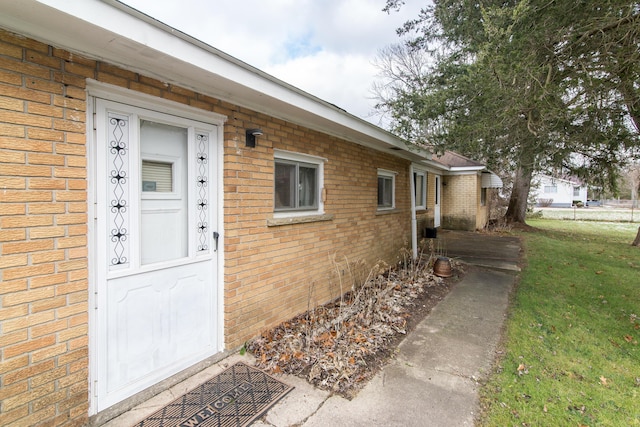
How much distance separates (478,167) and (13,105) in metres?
13.9

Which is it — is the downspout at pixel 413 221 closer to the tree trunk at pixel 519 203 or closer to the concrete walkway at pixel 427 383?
the concrete walkway at pixel 427 383

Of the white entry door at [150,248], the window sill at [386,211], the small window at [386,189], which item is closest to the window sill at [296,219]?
the white entry door at [150,248]

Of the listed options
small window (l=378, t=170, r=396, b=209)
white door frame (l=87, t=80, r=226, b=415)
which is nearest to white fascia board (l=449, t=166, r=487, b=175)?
small window (l=378, t=170, r=396, b=209)

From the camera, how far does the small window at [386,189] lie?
6809 mm

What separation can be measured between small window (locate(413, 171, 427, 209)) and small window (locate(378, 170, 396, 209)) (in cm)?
246

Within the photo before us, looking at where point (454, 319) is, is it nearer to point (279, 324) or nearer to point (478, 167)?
point (279, 324)

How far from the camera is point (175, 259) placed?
2.88 metres

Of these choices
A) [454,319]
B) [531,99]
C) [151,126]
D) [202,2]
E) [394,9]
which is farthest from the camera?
[394,9]

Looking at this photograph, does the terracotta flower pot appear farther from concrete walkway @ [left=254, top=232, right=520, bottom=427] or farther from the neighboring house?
the neighboring house

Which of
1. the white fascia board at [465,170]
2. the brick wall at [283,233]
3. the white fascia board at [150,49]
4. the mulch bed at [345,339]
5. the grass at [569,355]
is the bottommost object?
the grass at [569,355]

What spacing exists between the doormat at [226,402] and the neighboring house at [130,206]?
12.5 inches

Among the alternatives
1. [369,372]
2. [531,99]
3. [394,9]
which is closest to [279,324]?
[369,372]

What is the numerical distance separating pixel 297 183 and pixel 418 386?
2834mm

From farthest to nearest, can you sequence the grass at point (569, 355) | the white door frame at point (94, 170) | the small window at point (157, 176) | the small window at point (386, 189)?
the small window at point (386, 189) → the small window at point (157, 176) → the grass at point (569, 355) → the white door frame at point (94, 170)
